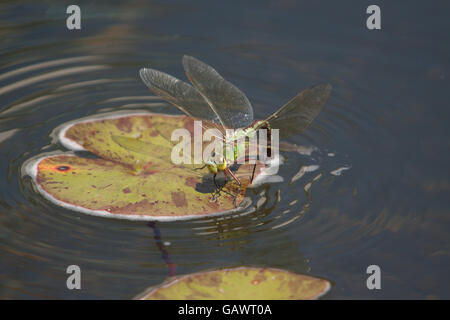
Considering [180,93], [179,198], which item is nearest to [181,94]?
[180,93]

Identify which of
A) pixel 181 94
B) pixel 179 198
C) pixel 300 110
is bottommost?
pixel 179 198

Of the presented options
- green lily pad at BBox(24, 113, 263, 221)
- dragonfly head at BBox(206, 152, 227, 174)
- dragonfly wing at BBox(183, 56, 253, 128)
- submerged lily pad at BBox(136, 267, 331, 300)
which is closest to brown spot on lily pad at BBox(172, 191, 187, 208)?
green lily pad at BBox(24, 113, 263, 221)

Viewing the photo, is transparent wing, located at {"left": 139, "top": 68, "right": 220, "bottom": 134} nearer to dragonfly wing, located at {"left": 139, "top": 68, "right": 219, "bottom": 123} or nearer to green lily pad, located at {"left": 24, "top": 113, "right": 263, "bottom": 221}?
dragonfly wing, located at {"left": 139, "top": 68, "right": 219, "bottom": 123}

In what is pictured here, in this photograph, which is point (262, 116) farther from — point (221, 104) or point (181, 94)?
point (181, 94)

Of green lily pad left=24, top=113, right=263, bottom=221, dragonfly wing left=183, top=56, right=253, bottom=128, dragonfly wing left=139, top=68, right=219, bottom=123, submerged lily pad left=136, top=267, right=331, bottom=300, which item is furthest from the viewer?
dragonfly wing left=183, top=56, right=253, bottom=128

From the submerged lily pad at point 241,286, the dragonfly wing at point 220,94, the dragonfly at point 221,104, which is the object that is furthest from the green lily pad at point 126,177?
the submerged lily pad at point 241,286

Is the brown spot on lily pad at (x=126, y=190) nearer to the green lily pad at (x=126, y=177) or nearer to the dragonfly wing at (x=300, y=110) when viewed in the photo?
the green lily pad at (x=126, y=177)
